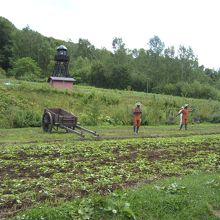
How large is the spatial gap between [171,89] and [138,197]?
66.8 m

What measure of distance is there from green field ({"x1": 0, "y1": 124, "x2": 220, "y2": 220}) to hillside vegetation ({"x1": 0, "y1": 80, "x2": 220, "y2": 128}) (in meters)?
12.4

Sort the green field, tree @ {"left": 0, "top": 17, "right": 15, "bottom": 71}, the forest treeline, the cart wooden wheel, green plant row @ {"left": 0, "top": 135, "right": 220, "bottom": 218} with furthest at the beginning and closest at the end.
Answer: tree @ {"left": 0, "top": 17, "right": 15, "bottom": 71}
the forest treeline
the cart wooden wheel
green plant row @ {"left": 0, "top": 135, "right": 220, "bottom": 218}
the green field

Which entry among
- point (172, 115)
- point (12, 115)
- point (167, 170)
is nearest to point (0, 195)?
point (167, 170)

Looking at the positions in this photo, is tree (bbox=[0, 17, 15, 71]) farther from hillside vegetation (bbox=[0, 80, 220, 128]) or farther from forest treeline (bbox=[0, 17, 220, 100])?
hillside vegetation (bbox=[0, 80, 220, 128])

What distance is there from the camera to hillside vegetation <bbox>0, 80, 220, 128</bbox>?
27.4m

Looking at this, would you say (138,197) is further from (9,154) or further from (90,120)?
(90,120)

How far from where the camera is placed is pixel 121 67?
247 feet

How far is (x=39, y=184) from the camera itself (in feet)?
29.8

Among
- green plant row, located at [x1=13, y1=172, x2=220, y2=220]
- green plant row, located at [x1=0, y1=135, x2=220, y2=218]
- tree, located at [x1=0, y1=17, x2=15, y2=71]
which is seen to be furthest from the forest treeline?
green plant row, located at [x1=13, y1=172, x2=220, y2=220]

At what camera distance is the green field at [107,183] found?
764cm

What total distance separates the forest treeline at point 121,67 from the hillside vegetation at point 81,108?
27.4 m

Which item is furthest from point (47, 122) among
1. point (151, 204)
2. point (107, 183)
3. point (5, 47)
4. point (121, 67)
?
point (5, 47)

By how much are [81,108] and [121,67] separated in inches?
1623

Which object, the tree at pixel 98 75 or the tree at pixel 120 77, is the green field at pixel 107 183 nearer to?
the tree at pixel 120 77
